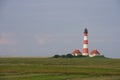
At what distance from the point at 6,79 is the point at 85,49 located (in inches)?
2599

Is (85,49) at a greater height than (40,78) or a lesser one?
greater

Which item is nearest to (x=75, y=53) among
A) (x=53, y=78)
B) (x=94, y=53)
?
(x=94, y=53)

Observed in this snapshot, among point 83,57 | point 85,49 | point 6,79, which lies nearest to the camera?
point 6,79

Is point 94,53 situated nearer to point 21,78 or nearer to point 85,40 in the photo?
point 85,40

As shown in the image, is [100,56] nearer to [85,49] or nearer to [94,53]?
[94,53]

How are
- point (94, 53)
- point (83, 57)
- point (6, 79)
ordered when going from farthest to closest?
point (94, 53) < point (83, 57) < point (6, 79)

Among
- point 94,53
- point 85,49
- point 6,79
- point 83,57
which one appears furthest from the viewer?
point 94,53

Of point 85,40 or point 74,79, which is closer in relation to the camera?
point 74,79

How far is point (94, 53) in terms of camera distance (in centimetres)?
11869

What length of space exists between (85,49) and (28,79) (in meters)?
65.6

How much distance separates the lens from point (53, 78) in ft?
134

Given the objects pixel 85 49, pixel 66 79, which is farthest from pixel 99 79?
pixel 85 49

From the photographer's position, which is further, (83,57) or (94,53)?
(94,53)

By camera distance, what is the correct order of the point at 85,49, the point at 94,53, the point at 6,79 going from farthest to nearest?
the point at 94,53 < the point at 85,49 < the point at 6,79
